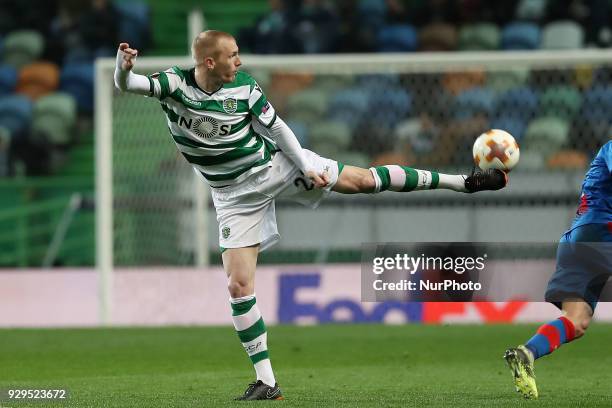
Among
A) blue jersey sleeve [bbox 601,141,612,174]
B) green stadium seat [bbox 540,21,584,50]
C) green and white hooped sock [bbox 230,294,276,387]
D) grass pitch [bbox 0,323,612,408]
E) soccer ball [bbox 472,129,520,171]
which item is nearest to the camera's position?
blue jersey sleeve [bbox 601,141,612,174]

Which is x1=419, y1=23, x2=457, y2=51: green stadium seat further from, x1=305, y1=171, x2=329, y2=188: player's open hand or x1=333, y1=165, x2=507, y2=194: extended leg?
x1=305, y1=171, x2=329, y2=188: player's open hand

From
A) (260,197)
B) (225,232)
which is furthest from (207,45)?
(225,232)

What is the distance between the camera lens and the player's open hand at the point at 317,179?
7430 millimetres

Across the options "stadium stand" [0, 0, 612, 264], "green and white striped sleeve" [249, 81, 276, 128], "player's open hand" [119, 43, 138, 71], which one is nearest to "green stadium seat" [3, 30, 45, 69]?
"stadium stand" [0, 0, 612, 264]

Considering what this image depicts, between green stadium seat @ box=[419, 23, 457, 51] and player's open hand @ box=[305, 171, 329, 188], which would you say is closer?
player's open hand @ box=[305, 171, 329, 188]

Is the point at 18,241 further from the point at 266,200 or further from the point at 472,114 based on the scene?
the point at 266,200

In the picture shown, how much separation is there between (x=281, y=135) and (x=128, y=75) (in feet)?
3.15

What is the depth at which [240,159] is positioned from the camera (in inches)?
296

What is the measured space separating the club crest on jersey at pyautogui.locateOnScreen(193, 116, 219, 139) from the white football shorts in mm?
376

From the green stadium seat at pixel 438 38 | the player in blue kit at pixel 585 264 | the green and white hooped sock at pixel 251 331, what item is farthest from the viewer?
the green stadium seat at pixel 438 38

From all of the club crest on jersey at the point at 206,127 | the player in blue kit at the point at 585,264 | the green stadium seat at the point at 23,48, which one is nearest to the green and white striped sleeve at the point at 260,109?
the club crest on jersey at the point at 206,127

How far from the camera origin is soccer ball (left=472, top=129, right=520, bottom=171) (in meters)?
7.73

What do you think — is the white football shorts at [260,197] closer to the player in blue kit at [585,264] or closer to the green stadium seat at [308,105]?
the player in blue kit at [585,264]

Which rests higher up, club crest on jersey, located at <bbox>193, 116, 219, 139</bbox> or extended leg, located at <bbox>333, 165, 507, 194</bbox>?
club crest on jersey, located at <bbox>193, 116, 219, 139</bbox>
